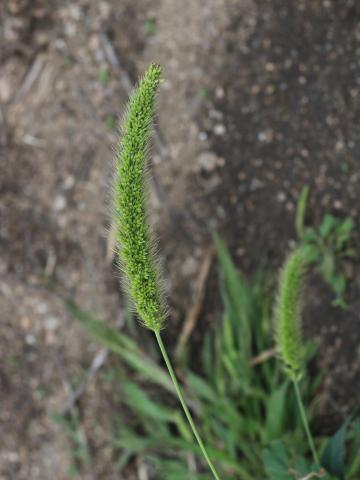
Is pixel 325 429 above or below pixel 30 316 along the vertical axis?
below

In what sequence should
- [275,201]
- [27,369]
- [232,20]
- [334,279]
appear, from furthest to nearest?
[27,369] → [232,20] → [275,201] → [334,279]

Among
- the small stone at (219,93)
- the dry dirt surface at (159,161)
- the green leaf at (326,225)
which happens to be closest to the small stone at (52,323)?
the dry dirt surface at (159,161)

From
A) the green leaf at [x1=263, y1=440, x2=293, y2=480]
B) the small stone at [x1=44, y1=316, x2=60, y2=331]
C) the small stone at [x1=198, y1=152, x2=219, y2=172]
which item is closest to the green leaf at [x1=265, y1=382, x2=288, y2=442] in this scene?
the green leaf at [x1=263, y1=440, x2=293, y2=480]

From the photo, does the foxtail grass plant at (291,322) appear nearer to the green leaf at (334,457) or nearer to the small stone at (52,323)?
the green leaf at (334,457)

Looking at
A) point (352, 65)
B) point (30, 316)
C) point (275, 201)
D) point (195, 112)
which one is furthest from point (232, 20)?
point (30, 316)

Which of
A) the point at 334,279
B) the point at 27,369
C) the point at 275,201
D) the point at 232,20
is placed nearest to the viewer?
the point at 334,279

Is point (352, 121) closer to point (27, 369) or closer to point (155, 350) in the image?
point (155, 350)

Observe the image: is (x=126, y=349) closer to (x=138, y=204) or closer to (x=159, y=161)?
(x=159, y=161)
